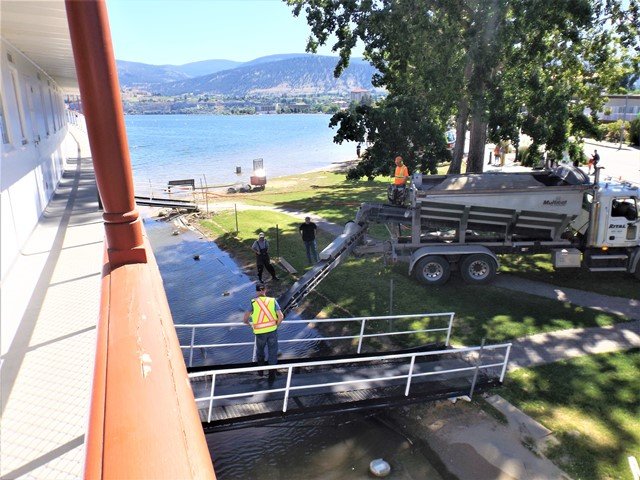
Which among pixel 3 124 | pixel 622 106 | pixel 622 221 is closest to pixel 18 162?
pixel 3 124

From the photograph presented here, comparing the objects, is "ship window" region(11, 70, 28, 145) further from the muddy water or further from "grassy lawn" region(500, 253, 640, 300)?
"grassy lawn" region(500, 253, 640, 300)

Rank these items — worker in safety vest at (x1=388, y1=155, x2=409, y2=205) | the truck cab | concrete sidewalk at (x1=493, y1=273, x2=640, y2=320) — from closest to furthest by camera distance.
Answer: concrete sidewalk at (x1=493, y1=273, x2=640, y2=320) < the truck cab < worker in safety vest at (x1=388, y1=155, x2=409, y2=205)

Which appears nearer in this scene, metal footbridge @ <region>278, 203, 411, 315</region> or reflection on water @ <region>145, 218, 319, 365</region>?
reflection on water @ <region>145, 218, 319, 365</region>

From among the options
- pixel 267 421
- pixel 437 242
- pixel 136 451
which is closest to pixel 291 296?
pixel 267 421

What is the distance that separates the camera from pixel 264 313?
8.00 m

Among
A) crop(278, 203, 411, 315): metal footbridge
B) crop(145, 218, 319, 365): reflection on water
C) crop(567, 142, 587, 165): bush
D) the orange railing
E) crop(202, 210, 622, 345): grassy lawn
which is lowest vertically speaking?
crop(145, 218, 319, 365): reflection on water

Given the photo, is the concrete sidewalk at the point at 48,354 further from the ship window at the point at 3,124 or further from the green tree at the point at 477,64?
the green tree at the point at 477,64

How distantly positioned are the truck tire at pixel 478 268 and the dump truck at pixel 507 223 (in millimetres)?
27

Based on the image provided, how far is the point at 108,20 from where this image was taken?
12.2ft

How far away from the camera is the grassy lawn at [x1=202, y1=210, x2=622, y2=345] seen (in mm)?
11352

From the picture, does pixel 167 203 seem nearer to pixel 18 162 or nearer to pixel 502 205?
pixel 18 162

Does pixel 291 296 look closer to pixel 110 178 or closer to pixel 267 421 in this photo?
pixel 267 421

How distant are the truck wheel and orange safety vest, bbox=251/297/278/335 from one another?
22.2 ft

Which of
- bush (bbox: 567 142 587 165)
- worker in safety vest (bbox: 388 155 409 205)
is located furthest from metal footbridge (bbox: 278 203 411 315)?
bush (bbox: 567 142 587 165)
